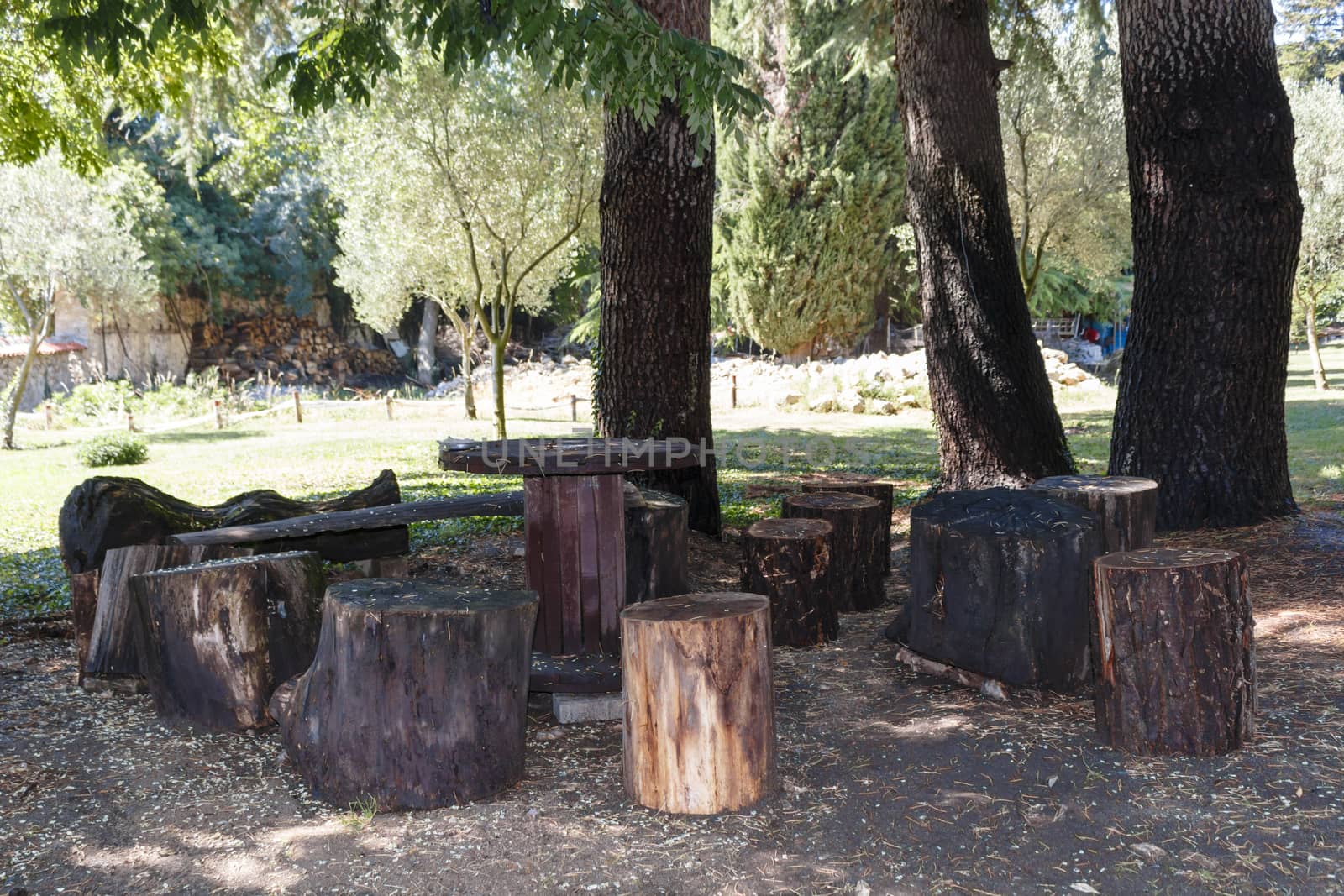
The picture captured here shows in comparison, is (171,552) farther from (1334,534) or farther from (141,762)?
(1334,534)

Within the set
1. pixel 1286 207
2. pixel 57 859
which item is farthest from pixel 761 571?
pixel 1286 207

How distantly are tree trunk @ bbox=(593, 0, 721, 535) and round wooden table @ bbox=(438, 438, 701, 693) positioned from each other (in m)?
2.41

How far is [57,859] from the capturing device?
3.11 meters

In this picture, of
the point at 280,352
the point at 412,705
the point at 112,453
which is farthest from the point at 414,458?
the point at 280,352

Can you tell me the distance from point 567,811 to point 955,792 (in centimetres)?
130

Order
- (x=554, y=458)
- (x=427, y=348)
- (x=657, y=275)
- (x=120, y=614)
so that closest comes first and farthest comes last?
1. (x=554, y=458)
2. (x=120, y=614)
3. (x=657, y=275)
4. (x=427, y=348)

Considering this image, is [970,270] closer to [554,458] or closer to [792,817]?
[554,458]

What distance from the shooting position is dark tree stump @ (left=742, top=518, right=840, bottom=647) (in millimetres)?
5297

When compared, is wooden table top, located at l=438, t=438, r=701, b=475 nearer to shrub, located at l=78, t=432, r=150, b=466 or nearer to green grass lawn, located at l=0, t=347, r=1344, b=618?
green grass lawn, located at l=0, t=347, r=1344, b=618

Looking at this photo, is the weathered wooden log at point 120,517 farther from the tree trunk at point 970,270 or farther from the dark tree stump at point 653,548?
the tree trunk at point 970,270

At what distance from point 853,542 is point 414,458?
33.1 ft

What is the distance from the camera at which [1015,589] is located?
167 inches

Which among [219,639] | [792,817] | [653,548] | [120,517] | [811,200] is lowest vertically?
[792,817]

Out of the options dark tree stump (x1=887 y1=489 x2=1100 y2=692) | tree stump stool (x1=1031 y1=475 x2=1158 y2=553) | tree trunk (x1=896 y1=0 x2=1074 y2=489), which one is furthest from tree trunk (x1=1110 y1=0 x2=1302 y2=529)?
dark tree stump (x1=887 y1=489 x2=1100 y2=692)
